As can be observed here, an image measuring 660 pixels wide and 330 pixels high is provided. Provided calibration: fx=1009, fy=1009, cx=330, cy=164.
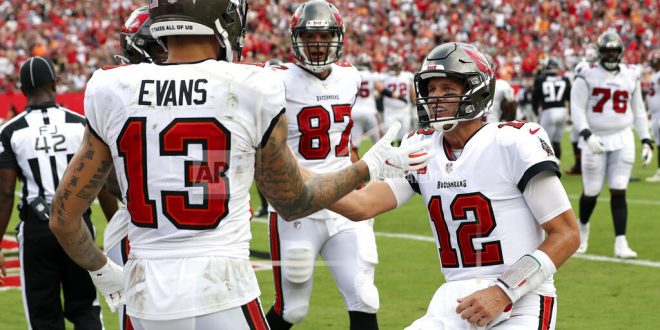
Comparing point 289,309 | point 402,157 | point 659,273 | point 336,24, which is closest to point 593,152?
point 659,273

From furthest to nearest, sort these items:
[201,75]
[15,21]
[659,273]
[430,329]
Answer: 1. [15,21]
2. [659,273]
3. [430,329]
4. [201,75]

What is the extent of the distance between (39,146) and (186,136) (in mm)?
2858

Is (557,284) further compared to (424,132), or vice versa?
(557,284)

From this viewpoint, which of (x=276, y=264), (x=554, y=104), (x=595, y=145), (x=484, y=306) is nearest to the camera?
(x=484, y=306)

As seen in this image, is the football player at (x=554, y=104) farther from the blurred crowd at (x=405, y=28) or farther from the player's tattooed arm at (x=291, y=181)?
the player's tattooed arm at (x=291, y=181)

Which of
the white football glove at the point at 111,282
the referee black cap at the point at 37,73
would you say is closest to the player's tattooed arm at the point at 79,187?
the white football glove at the point at 111,282

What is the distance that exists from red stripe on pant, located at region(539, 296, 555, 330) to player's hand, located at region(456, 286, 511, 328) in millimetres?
167

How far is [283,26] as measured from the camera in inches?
1195

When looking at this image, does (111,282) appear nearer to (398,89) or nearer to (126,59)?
(126,59)

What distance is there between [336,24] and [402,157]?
339cm

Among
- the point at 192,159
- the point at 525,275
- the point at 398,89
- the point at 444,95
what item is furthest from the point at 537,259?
the point at 398,89

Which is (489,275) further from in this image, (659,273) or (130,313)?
(659,273)

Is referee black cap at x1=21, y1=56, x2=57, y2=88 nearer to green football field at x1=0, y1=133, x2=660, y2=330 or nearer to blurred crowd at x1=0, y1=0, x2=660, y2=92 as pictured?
green football field at x1=0, y1=133, x2=660, y2=330

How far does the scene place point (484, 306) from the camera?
3713 millimetres
